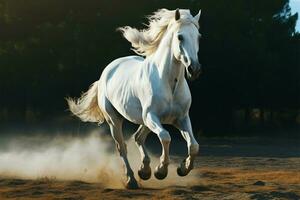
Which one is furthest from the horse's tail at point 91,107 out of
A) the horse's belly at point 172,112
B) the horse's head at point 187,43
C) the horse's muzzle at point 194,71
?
the horse's muzzle at point 194,71

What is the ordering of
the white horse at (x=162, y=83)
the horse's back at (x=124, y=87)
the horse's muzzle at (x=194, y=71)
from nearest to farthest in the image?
1. the horse's muzzle at (x=194, y=71)
2. the white horse at (x=162, y=83)
3. the horse's back at (x=124, y=87)

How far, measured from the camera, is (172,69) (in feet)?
24.7

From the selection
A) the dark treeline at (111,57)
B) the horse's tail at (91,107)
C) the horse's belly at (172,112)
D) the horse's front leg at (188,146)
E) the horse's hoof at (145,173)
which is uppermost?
the dark treeline at (111,57)

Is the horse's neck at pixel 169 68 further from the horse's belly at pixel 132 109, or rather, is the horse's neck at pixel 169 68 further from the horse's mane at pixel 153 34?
the horse's belly at pixel 132 109

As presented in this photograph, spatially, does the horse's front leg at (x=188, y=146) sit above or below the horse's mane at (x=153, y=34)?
below

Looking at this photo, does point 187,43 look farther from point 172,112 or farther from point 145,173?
point 145,173

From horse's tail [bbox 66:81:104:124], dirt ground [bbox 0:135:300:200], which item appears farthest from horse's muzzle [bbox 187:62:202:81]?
horse's tail [bbox 66:81:104:124]

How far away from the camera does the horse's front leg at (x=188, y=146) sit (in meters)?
7.31

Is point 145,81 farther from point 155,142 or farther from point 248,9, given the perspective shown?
point 248,9

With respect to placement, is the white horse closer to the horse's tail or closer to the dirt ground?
the dirt ground

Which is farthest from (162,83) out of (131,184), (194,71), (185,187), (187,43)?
(131,184)

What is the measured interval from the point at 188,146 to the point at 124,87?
171 cm

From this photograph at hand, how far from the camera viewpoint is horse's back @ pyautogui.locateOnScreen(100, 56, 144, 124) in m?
8.23

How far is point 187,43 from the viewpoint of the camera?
22.9ft
